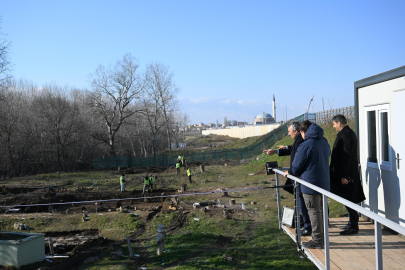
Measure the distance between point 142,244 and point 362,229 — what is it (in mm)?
5824

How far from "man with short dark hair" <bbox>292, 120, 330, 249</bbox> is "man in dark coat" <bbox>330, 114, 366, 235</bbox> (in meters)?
0.76

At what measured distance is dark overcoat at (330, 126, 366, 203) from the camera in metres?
5.13

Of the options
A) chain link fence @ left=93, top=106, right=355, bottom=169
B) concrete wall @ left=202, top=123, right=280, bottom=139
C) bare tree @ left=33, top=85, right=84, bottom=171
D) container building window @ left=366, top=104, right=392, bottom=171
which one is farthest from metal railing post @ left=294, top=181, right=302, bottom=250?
concrete wall @ left=202, top=123, right=280, bottom=139

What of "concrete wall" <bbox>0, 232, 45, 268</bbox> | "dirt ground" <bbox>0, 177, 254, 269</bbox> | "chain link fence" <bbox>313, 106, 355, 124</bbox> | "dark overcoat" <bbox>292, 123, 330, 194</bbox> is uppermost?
"chain link fence" <bbox>313, 106, 355, 124</bbox>

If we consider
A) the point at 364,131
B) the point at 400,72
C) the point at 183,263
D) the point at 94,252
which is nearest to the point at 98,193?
the point at 94,252

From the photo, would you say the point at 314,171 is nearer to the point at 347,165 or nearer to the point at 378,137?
the point at 347,165

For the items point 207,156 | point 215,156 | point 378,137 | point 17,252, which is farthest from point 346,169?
point 207,156

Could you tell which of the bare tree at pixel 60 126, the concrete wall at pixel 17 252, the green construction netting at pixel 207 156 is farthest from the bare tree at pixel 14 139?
the concrete wall at pixel 17 252

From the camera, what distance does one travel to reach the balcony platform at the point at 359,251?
3.79 metres

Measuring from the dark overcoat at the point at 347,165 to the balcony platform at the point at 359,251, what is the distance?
669mm

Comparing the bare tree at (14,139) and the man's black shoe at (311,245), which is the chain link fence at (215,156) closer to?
the bare tree at (14,139)

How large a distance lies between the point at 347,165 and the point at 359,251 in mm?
1407

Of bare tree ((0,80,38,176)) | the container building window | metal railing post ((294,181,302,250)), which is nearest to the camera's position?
metal railing post ((294,181,302,250))

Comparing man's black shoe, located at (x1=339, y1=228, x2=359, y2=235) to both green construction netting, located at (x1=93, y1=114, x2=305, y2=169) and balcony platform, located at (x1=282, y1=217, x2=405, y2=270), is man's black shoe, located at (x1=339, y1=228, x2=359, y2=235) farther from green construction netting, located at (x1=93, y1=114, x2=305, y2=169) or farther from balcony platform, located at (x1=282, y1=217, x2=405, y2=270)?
green construction netting, located at (x1=93, y1=114, x2=305, y2=169)
